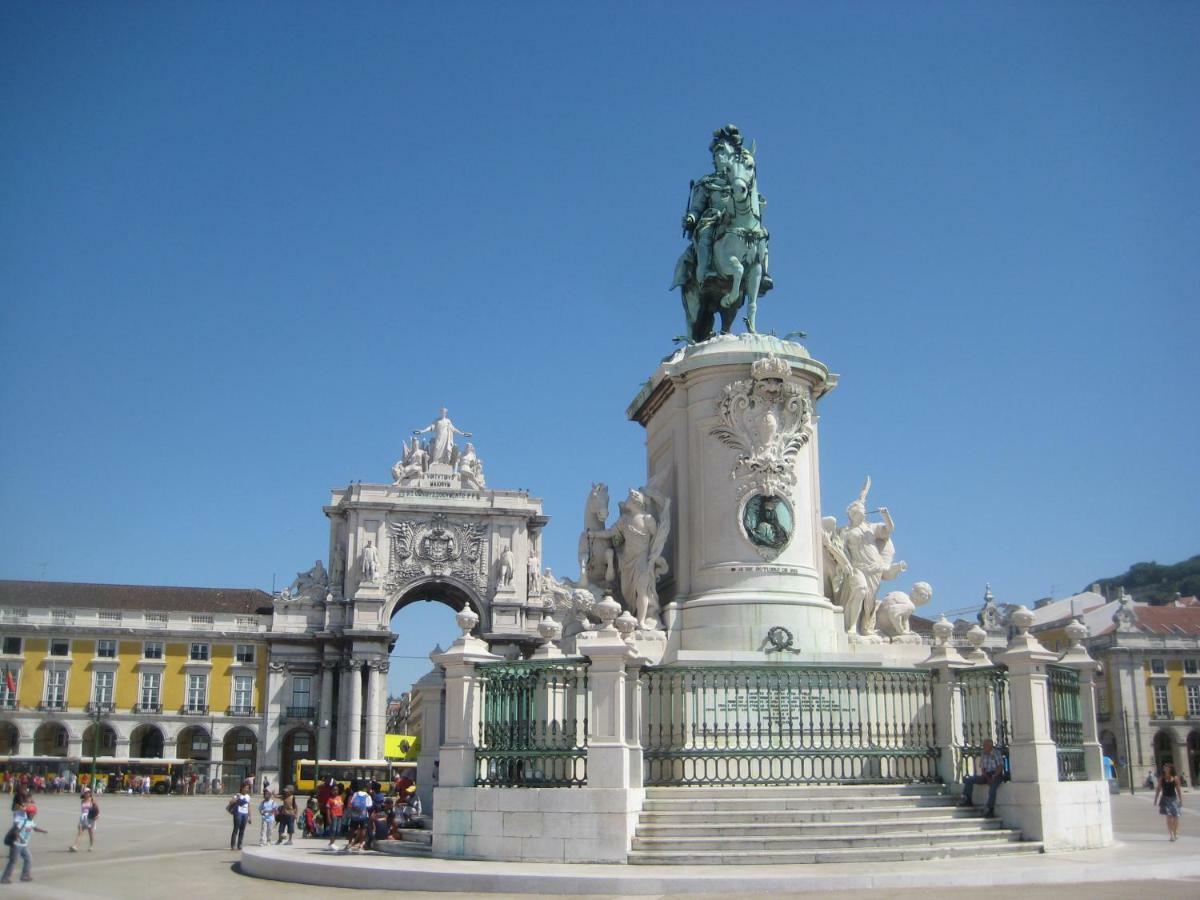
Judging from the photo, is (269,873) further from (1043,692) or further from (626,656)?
(1043,692)

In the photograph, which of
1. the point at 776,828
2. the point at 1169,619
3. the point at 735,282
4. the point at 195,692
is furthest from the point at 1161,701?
the point at 776,828

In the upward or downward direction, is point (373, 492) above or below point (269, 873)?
above

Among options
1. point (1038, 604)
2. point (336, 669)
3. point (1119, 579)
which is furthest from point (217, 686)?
point (1119, 579)

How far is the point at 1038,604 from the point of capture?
8906cm

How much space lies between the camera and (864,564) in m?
16.4

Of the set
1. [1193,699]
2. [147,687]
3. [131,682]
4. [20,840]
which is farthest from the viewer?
[147,687]

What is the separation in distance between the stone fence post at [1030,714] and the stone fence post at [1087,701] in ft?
3.99

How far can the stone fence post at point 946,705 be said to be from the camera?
13.8 metres

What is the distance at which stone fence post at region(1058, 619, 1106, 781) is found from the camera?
47.8 ft

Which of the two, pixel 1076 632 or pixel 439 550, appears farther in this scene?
pixel 439 550

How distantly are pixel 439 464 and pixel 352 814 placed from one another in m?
67.7

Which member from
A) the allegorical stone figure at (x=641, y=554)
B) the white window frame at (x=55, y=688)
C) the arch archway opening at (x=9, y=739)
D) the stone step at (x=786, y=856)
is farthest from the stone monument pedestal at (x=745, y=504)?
the arch archway opening at (x=9, y=739)

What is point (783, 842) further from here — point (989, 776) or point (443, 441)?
point (443, 441)

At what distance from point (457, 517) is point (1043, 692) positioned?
6825 cm
